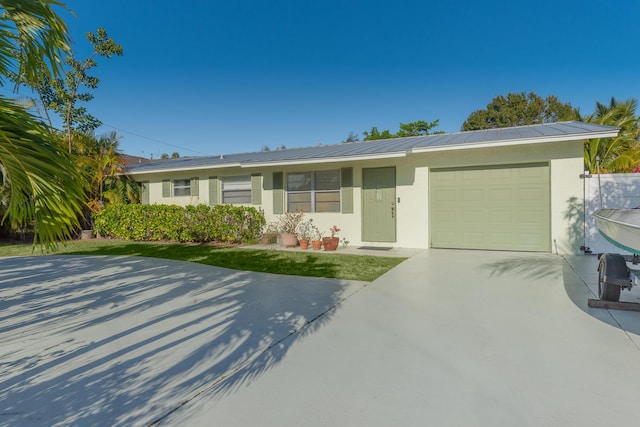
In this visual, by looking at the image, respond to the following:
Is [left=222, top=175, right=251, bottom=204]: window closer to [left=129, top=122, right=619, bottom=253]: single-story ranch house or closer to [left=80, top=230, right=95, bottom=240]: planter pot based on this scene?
[left=129, top=122, right=619, bottom=253]: single-story ranch house

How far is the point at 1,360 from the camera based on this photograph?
9.34ft

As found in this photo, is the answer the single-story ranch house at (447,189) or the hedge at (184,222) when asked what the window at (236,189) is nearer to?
the single-story ranch house at (447,189)

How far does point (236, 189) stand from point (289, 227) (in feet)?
9.13

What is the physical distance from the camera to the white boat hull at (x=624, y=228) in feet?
10.3

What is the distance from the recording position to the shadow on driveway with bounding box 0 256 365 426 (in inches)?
88.2

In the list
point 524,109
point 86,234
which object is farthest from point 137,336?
point 524,109

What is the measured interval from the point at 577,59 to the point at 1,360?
1967cm

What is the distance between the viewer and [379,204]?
388 inches

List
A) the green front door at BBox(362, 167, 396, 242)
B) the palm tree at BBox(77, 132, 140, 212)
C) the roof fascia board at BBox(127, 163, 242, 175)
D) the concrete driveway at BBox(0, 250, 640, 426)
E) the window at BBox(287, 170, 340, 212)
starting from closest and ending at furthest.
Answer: the concrete driveway at BBox(0, 250, 640, 426)
the green front door at BBox(362, 167, 396, 242)
the window at BBox(287, 170, 340, 212)
the roof fascia board at BBox(127, 163, 242, 175)
the palm tree at BBox(77, 132, 140, 212)

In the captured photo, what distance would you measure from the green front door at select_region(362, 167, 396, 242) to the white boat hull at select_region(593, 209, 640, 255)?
582 centimetres

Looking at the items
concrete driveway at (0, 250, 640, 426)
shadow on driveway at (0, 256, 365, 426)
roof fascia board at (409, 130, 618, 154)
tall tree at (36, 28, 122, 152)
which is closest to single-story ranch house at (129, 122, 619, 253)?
roof fascia board at (409, 130, 618, 154)

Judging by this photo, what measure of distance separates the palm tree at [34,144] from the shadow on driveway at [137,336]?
1.10 meters

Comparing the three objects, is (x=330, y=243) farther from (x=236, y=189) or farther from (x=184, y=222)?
(x=184, y=222)

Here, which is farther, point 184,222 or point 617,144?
point 617,144
